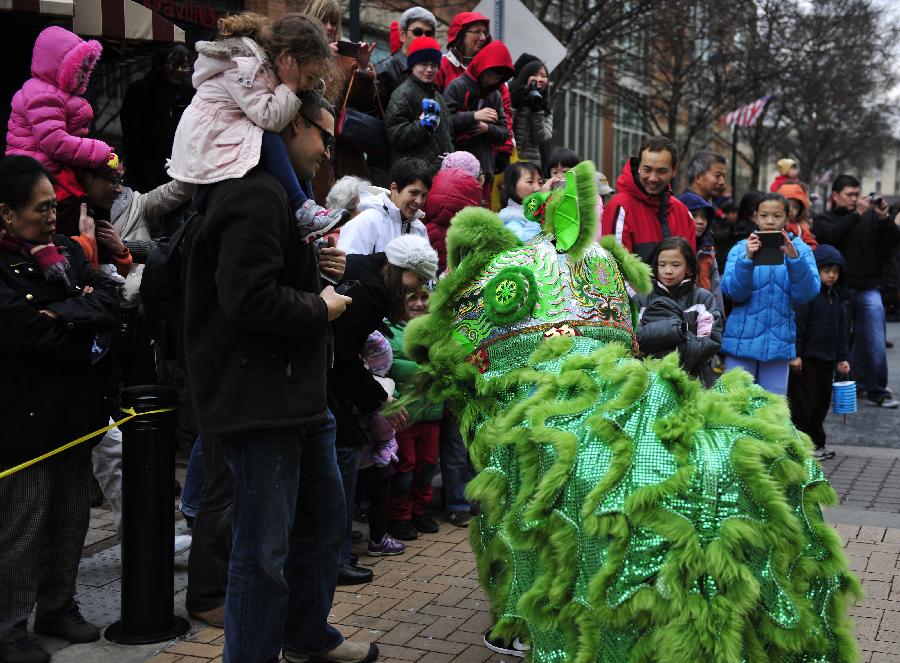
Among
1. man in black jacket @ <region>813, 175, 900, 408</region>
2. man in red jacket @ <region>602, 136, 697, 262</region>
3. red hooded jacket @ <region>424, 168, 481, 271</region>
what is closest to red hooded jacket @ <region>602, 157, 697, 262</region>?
man in red jacket @ <region>602, 136, 697, 262</region>

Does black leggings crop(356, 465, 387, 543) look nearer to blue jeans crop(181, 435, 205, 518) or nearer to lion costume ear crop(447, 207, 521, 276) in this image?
blue jeans crop(181, 435, 205, 518)

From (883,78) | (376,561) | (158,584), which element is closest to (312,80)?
(158,584)

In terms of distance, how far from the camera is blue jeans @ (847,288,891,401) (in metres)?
10.9

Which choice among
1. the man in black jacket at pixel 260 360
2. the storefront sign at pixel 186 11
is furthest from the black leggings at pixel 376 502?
the storefront sign at pixel 186 11

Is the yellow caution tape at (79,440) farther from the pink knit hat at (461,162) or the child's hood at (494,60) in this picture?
the child's hood at (494,60)

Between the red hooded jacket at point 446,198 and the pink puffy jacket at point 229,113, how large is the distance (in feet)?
10.5

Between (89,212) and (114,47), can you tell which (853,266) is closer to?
(114,47)

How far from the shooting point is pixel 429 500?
6.15 metres

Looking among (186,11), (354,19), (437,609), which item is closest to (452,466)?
(437,609)

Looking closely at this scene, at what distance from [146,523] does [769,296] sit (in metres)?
4.62

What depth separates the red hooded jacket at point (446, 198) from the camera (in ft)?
21.3

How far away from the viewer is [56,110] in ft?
17.5

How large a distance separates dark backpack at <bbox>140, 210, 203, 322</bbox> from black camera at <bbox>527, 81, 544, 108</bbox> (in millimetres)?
5233

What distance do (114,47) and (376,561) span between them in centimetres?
432
